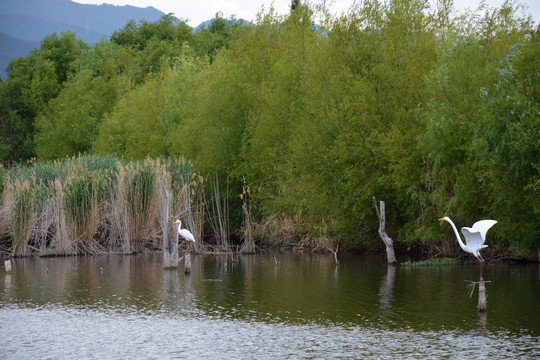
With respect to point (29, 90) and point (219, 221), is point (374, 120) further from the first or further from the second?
point (29, 90)

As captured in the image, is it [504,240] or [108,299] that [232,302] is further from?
[504,240]

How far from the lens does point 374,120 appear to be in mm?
29000

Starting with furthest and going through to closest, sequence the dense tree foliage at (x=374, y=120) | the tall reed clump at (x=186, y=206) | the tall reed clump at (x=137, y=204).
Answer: the tall reed clump at (x=186, y=206) < the tall reed clump at (x=137, y=204) < the dense tree foliage at (x=374, y=120)

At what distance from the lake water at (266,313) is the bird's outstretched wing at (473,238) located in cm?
141

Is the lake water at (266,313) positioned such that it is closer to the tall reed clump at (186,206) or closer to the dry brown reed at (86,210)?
the dry brown reed at (86,210)

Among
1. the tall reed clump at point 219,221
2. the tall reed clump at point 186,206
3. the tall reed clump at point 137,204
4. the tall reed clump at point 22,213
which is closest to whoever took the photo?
the tall reed clump at point 22,213

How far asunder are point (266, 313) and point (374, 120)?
14.6 metres

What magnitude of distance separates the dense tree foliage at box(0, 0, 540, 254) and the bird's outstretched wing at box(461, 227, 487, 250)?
5.97m

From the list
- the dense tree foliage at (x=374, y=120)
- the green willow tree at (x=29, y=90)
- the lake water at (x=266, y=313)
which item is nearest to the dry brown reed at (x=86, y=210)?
the lake water at (x=266, y=313)

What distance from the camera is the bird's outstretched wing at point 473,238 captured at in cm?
1586

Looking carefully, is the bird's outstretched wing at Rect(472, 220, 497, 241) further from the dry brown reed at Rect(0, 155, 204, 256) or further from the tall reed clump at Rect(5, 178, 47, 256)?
the tall reed clump at Rect(5, 178, 47, 256)

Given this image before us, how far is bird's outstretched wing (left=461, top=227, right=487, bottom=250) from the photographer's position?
15858mm

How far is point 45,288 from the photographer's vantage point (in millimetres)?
19688

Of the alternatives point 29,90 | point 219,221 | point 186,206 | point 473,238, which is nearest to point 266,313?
point 473,238
